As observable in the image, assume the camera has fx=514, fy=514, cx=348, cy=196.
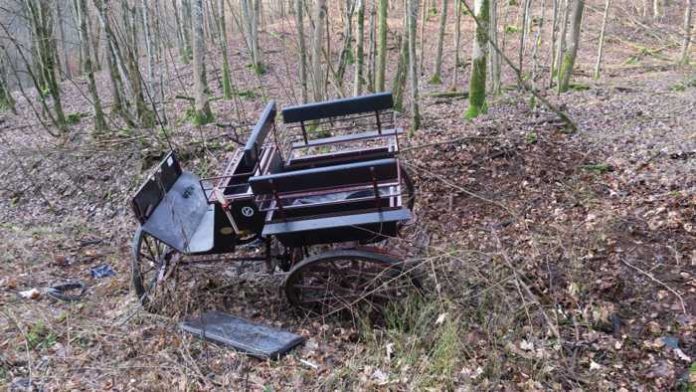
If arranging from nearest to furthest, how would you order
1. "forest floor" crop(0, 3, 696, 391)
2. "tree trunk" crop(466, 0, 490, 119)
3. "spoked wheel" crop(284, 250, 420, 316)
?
1. "forest floor" crop(0, 3, 696, 391)
2. "spoked wheel" crop(284, 250, 420, 316)
3. "tree trunk" crop(466, 0, 490, 119)

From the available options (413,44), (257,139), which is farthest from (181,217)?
(413,44)

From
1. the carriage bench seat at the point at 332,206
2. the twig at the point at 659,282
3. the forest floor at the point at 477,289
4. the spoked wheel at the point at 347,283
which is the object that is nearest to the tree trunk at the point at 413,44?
the forest floor at the point at 477,289

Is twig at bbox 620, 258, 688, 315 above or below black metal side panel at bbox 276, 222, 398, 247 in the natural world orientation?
below

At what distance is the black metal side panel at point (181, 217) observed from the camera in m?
4.17

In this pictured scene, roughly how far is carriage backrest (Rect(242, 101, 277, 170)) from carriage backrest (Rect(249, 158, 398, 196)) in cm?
30

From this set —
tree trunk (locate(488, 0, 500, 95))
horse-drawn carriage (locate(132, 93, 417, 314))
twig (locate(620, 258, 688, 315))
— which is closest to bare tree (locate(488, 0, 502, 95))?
tree trunk (locate(488, 0, 500, 95))

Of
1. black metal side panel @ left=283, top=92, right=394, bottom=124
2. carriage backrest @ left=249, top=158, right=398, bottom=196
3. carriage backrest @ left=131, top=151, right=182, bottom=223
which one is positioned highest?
black metal side panel @ left=283, top=92, right=394, bottom=124

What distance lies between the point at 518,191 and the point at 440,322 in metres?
2.37

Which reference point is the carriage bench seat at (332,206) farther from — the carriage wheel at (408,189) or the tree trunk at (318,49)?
the tree trunk at (318,49)

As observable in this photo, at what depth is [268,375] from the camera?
11.3 ft

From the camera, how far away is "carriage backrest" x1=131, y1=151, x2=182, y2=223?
407 centimetres

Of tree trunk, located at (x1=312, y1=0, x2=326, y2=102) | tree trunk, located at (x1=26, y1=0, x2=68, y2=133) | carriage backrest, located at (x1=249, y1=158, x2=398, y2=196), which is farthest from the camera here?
tree trunk, located at (x1=26, y1=0, x2=68, y2=133)

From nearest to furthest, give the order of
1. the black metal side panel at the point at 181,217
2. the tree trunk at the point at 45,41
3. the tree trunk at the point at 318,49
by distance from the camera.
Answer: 1. the black metal side panel at the point at 181,217
2. the tree trunk at the point at 318,49
3. the tree trunk at the point at 45,41

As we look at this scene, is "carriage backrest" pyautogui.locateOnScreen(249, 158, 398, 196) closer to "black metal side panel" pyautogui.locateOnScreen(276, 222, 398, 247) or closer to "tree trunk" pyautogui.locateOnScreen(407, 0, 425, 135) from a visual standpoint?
"black metal side panel" pyautogui.locateOnScreen(276, 222, 398, 247)
